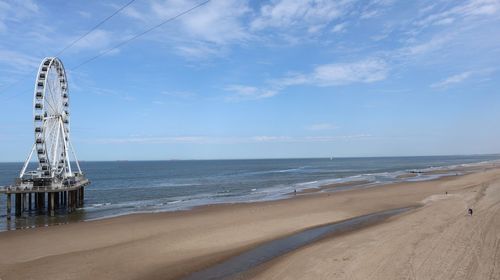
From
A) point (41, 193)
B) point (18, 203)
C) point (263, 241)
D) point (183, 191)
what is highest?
point (41, 193)

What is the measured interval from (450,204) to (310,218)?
10.5 meters

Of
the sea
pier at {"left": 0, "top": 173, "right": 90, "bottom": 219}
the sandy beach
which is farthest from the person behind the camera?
pier at {"left": 0, "top": 173, "right": 90, "bottom": 219}

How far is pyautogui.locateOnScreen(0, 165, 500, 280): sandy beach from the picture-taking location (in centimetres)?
1264

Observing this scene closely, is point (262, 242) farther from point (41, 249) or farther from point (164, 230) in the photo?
point (41, 249)

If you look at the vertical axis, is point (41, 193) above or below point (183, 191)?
above

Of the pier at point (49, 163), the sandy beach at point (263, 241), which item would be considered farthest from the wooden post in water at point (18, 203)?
the sandy beach at point (263, 241)

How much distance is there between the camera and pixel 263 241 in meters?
18.5

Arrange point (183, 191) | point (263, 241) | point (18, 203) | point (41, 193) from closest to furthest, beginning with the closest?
1. point (263, 241)
2. point (18, 203)
3. point (41, 193)
4. point (183, 191)

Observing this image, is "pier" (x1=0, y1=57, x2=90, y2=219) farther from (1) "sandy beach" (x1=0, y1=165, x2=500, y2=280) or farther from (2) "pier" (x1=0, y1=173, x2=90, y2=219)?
(1) "sandy beach" (x1=0, y1=165, x2=500, y2=280)

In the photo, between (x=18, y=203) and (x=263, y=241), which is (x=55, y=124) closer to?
(x=18, y=203)

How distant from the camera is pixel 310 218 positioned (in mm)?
24656

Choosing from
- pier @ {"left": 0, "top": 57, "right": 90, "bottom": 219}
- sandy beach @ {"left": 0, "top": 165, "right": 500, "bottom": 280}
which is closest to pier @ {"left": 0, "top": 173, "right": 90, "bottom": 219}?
pier @ {"left": 0, "top": 57, "right": 90, "bottom": 219}

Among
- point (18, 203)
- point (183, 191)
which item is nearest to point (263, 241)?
point (18, 203)

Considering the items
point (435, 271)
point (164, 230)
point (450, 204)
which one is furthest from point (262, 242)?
point (450, 204)
